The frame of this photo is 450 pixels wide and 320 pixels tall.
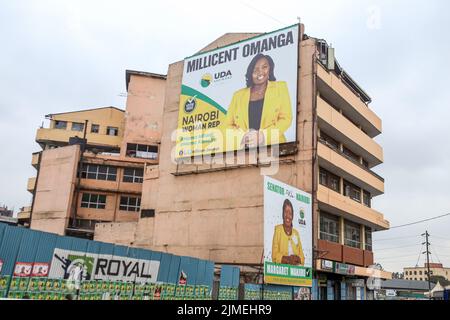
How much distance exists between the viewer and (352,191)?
37.7 meters

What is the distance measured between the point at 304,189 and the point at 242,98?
8392 millimetres

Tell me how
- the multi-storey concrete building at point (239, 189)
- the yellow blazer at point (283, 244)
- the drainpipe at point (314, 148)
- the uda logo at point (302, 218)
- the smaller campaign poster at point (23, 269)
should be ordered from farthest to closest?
1. the multi-storey concrete building at point (239, 189)
2. the drainpipe at point (314, 148)
3. the uda logo at point (302, 218)
4. the yellow blazer at point (283, 244)
5. the smaller campaign poster at point (23, 269)

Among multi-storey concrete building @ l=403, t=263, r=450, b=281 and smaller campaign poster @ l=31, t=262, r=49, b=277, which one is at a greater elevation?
multi-storey concrete building @ l=403, t=263, r=450, b=281

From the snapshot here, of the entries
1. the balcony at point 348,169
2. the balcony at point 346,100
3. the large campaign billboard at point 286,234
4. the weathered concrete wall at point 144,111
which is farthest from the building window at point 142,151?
the large campaign billboard at point 286,234

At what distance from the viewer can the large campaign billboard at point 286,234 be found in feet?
69.4

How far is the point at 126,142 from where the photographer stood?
48.8 m

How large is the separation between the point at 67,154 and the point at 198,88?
1730 centimetres

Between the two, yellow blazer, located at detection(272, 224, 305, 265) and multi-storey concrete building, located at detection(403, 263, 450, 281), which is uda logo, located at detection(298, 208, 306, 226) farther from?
multi-storey concrete building, located at detection(403, 263, 450, 281)

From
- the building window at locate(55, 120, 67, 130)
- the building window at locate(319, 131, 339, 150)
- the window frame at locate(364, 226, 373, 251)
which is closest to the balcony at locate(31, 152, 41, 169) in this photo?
the building window at locate(55, 120, 67, 130)

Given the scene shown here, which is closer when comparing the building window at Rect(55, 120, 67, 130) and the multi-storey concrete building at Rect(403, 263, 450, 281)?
the building window at Rect(55, 120, 67, 130)

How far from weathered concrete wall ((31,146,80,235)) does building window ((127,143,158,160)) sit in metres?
6.23

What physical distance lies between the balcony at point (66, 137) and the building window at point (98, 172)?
820 cm

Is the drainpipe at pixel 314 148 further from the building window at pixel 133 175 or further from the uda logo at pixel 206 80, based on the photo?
the building window at pixel 133 175

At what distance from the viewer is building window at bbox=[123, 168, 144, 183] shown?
1784 inches
